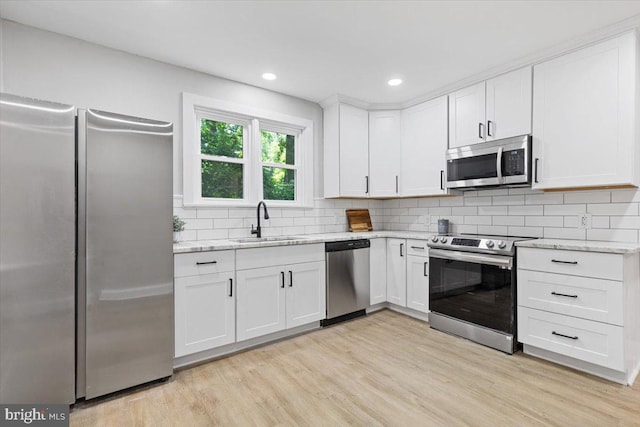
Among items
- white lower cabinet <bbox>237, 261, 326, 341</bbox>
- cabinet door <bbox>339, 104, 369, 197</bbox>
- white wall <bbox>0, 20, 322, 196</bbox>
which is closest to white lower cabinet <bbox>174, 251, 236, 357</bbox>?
white lower cabinet <bbox>237, 261, 326, 341</bbox>

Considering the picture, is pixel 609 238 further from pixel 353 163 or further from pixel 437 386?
pixel 353 163

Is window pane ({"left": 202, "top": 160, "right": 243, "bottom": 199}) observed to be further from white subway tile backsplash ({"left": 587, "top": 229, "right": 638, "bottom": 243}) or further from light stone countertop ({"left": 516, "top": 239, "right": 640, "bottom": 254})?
white subway tile backsplash ({"left": 587, "top": 229, "right": 638, "bottom": 243})

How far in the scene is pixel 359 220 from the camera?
4.25 metres

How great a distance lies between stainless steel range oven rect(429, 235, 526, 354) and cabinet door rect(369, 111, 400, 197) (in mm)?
1015

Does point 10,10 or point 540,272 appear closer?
point 10,10

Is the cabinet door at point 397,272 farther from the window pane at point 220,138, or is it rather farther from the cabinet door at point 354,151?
the window pane at point 220,138

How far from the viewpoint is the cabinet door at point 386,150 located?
3984 mm

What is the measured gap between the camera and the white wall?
226 cm

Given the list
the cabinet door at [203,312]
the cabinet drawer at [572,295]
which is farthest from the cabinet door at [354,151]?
the cabinet drawer at [572,295]

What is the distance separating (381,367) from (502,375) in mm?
845

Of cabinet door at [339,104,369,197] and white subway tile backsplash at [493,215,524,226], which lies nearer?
white subway tile backsplash at [493,215,524,226]

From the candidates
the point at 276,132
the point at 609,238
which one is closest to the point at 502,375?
the point at 609,238

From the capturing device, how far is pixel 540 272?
2.50 m

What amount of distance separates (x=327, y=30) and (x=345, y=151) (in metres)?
1.58
